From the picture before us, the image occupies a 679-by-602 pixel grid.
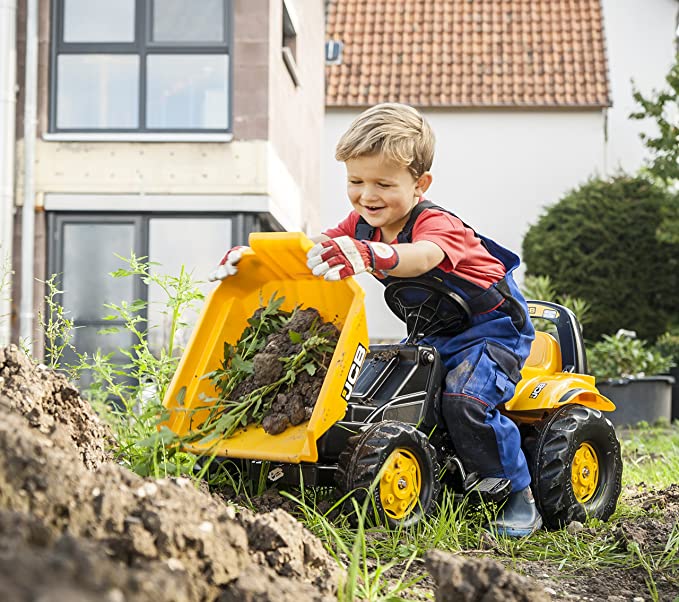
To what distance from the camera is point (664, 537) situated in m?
3.17

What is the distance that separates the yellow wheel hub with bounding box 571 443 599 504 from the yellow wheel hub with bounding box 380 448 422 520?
2.76 ft

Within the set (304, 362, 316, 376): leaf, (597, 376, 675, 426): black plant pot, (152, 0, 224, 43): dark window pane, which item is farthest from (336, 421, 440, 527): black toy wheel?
(152, 0, 224, 43): dark window pane

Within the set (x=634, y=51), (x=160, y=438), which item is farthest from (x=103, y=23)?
(x=634, y=51)

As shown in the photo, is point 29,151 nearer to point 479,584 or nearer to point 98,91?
point 98,91

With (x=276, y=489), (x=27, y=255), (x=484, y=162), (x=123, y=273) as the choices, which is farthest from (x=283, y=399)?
(x=484, y=162)

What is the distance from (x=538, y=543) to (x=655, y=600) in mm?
744

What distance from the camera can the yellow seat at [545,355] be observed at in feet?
12.8

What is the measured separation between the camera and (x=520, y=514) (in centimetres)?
336

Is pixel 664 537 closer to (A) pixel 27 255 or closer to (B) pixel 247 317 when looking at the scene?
(B) pixel 247 317

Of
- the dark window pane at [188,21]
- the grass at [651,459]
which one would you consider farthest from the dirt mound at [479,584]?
the dark window pane at [188,21]

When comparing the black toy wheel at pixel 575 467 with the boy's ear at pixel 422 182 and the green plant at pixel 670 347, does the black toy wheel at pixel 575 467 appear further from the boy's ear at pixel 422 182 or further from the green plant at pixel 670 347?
the green plant at pixel 670 347

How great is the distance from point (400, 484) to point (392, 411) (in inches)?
13.1

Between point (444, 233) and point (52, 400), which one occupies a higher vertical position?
point (444, 233)

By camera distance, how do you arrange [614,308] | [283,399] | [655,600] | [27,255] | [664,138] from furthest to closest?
1. [614,308]
2. [664,138]
3. [27,255]
4. [283,399]
5. [655,600]
